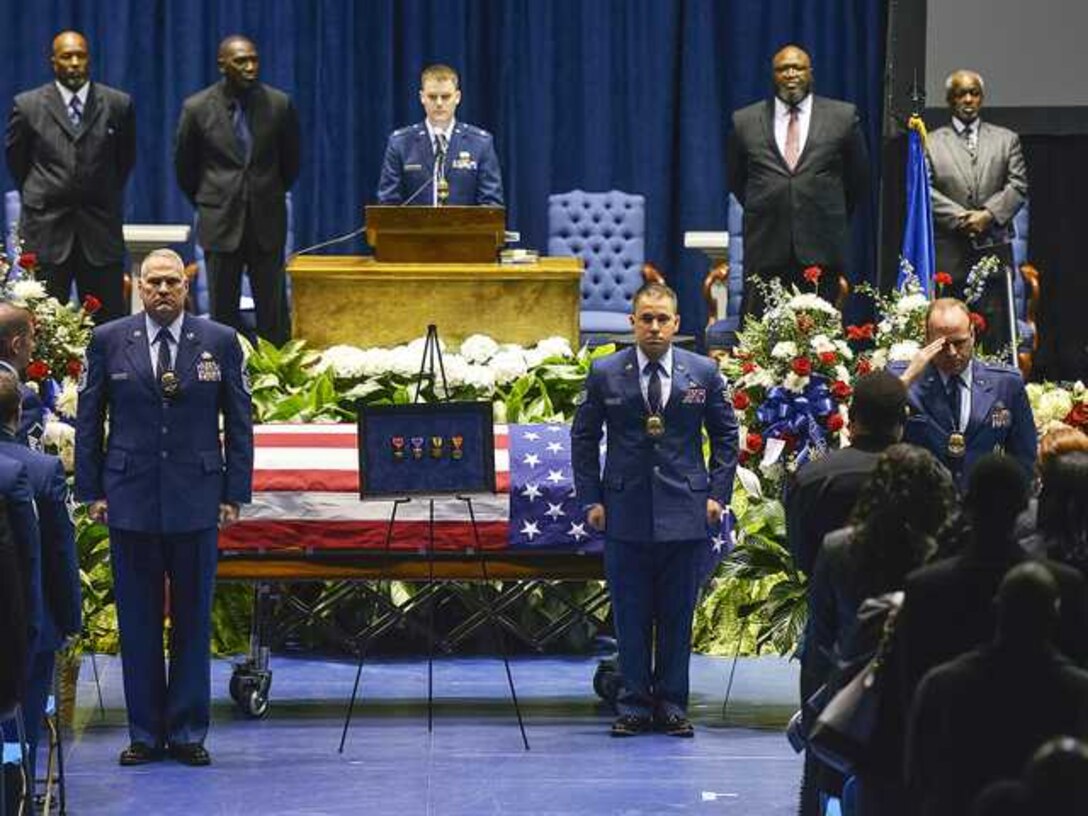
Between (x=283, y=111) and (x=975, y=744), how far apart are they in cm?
946

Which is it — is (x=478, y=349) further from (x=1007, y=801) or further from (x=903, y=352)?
(x=1007, y=801)

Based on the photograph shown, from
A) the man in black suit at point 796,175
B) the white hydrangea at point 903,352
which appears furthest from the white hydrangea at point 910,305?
the man in black suit at point 796,175

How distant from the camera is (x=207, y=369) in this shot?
29.2ft

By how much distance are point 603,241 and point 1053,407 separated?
18.4ft

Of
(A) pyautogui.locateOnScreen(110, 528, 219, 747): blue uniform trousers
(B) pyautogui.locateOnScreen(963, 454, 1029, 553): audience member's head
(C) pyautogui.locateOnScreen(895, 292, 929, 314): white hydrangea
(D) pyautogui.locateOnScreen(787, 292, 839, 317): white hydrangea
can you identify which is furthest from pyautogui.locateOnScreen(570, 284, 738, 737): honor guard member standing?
(B) pyautogui.locateOnScreen(963, 454, 1029, 553): audience member's head

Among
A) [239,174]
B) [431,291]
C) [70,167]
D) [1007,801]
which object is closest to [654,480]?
[431,291]

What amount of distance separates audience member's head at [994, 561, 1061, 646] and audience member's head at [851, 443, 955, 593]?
1.22 meters

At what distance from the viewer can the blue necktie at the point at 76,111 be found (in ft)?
43.5

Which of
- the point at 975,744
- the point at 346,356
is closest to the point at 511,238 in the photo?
the point at 346,356

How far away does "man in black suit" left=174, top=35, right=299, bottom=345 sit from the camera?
13.4 meters

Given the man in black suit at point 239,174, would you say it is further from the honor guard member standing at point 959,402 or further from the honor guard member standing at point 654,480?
the honor guard member standing at point 959,402

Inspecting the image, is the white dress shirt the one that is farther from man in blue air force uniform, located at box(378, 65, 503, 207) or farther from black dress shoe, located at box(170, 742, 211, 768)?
black dress shoe, located at box(170, 742, 211, 768)

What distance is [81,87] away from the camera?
13.3 metres

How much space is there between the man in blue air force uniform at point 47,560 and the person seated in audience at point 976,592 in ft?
9.88
